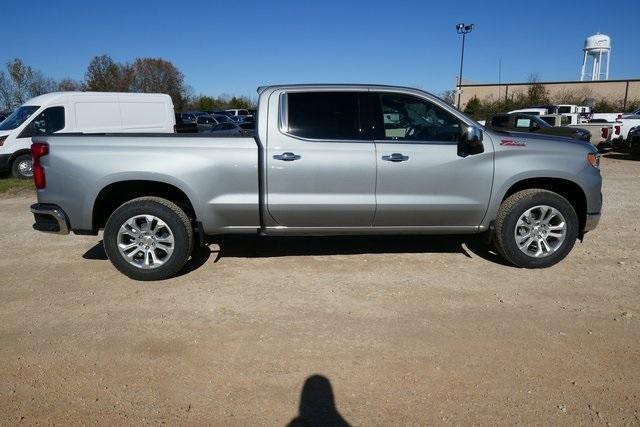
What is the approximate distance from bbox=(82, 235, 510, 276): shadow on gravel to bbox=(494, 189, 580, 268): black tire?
265mm

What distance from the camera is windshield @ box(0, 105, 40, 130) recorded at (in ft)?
39.0

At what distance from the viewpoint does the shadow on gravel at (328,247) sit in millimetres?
5512

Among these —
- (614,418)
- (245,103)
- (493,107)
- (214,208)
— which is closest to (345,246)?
(214,208)

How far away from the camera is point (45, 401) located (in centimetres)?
286

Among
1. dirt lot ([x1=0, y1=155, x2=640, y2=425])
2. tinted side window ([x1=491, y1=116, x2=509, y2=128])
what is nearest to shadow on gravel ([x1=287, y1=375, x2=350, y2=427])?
dirt lot ([x1=0, y1=155, x2=640, y2=425])

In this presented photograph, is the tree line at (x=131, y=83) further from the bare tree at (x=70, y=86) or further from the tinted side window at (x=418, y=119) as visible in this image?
the tinted side window at (x=418, y=119)

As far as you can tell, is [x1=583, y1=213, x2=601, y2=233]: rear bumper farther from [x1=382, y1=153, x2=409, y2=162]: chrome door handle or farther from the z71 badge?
[x1=382, y1=153, x2=409, y2=162]: chrome door handle

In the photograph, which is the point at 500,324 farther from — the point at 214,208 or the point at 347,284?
the point at 214,208

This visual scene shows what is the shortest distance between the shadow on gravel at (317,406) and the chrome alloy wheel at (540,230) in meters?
2.86

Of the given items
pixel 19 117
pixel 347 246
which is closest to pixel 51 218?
pixel 347 246

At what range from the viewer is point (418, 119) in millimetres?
4859

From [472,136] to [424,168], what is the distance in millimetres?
532

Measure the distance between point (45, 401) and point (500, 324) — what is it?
317 cm

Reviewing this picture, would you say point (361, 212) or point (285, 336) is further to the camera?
point (361, 212)
